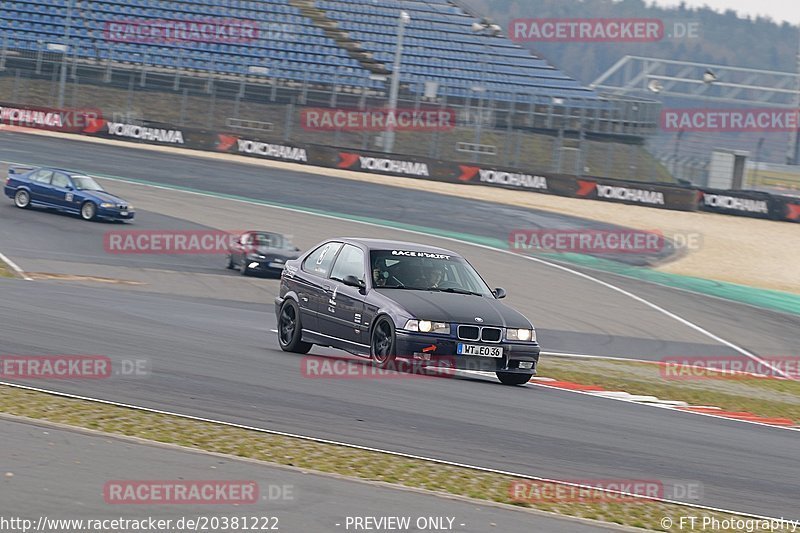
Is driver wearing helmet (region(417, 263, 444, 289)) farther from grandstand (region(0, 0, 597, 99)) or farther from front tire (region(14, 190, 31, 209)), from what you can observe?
grandstand (region(0, 0, 597, 99))

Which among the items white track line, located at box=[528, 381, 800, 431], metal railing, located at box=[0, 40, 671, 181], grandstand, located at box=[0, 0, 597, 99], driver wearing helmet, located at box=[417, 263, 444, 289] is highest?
grandstand, located at box=[0, 0, 597, 99]

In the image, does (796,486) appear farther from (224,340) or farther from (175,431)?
(224,340)

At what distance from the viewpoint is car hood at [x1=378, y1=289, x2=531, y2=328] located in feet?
36.2

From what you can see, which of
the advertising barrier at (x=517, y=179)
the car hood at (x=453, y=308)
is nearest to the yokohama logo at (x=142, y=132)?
the advertising barrier at (x=517, y=179)

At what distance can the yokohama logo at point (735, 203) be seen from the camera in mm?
40188

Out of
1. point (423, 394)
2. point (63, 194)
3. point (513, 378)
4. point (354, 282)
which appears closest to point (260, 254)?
point (63, 194)

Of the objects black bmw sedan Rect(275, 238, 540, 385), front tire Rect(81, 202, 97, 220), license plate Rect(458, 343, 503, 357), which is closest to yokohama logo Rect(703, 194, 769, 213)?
front tire Rect(81, 202, 97, 220)

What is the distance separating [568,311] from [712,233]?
15.2m

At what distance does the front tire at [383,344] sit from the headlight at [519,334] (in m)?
1.18

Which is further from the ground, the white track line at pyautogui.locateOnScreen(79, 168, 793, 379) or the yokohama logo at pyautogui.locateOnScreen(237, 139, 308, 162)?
the yokohama logo at pyautogui.locateOnScreen(237, 139, 308, 162)

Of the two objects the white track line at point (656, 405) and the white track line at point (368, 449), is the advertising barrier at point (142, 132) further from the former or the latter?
the white track line at point (368, 449)

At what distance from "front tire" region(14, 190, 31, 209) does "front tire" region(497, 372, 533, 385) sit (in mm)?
20865

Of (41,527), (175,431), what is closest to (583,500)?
(175,431)

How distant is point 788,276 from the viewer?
110ft
